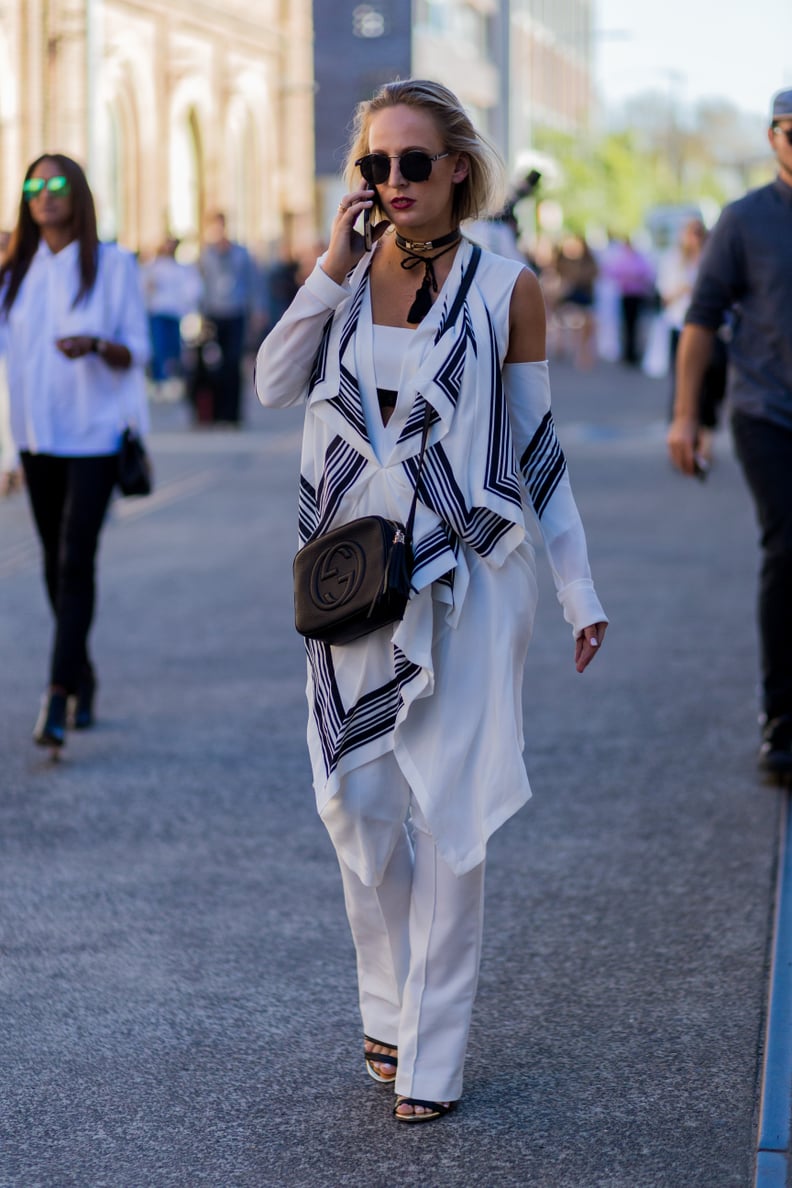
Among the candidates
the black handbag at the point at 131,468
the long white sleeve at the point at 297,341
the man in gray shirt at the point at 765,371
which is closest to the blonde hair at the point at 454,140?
the long white sleeve at the point at 297,341

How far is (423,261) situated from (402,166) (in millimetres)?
183

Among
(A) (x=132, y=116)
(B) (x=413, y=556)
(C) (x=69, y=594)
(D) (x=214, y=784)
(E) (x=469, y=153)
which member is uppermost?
(A) (x=132, y=116)

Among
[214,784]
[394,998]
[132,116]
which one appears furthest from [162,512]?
[132,116]

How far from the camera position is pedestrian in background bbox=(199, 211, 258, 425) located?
19391 millimetres

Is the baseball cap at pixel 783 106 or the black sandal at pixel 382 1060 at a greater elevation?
the baseball cap at pixel 783 106

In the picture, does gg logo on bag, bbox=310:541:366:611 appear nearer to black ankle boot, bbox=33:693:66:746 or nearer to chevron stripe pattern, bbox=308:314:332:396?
chevron stripe pattern, bbox=308:314:332:396

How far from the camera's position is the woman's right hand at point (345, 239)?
11.8ft

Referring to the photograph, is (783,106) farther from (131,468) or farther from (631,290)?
(631,290)

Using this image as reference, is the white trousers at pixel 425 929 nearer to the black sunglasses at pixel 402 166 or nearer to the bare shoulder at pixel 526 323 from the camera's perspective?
the bare shoulder at pixel 526 323

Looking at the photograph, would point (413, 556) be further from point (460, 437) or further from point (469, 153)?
point (469, 153)

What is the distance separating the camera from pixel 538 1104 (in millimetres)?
3828

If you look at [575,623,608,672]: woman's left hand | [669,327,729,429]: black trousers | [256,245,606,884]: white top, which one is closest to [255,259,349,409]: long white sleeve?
[256,245,606,884]: white top

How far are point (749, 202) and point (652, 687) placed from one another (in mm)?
2207

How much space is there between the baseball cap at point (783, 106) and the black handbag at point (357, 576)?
2682mm
